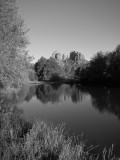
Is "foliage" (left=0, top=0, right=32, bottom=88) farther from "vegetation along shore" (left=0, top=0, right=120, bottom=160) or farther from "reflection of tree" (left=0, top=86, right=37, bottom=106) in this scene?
"reflection of tree" (left=0, top=86, right=37, bottom=106)

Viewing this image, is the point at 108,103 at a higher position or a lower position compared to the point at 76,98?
lower

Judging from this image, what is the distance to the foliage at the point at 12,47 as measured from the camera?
14078 mm

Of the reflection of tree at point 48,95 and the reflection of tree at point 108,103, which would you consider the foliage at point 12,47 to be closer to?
the reflection of tree at point 108,103

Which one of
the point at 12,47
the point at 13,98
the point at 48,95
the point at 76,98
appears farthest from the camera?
the point at 48,95

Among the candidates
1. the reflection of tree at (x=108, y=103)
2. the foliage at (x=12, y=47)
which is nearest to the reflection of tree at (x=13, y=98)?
the foliage at (x=12, y=47)

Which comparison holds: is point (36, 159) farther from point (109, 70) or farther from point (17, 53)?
point (109, 70)

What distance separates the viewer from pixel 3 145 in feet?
22.9

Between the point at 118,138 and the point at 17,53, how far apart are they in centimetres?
1198

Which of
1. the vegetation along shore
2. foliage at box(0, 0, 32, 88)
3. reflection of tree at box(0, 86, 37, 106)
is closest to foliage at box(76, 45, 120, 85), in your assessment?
reflection of tree at box(0, 86, 37, 106)

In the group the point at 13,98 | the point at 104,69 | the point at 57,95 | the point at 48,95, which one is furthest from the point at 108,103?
the point at 104,69

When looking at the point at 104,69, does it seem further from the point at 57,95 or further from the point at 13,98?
the point at 13,98

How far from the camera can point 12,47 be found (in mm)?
14523

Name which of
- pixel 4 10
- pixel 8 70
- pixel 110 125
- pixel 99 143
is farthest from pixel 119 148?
pixel 4 10

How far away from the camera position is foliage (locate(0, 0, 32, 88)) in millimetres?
14078
